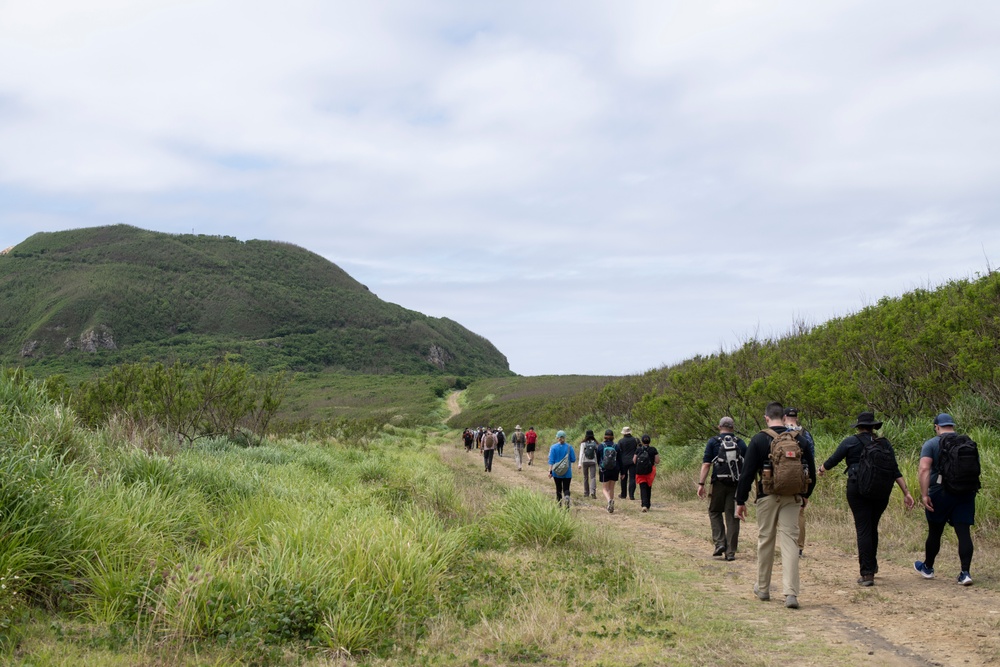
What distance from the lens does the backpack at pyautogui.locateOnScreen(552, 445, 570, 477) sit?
43.8 feet

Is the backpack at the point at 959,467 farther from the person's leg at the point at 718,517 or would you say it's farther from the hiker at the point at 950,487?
the person's leg at the point at 718,517

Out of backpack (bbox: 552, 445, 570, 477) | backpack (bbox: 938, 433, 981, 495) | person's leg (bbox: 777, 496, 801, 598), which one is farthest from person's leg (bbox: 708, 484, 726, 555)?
backpack (bbox: 552, 445, 570, 477)

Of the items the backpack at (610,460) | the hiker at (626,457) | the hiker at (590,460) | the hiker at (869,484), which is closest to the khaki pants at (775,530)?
the hiker at (869,484)

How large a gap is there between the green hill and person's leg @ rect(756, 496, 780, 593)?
107 m

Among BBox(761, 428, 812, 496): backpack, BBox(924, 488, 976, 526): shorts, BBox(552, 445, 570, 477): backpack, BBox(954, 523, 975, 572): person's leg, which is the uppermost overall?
BBox(761, 428, 812, 496): backpack

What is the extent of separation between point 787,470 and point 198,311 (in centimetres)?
14032

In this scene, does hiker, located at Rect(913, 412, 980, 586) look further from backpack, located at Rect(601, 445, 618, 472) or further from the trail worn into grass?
backpack, located at Rect(601, 445, 618, 472)

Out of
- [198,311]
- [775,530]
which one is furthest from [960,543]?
[198,311]

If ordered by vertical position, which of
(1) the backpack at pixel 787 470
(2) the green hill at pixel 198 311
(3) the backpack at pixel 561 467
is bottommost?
(3) the backpack at pixel 561 467

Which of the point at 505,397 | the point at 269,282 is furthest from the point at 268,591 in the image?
the point at 269,282

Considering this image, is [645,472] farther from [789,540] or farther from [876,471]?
[789,540]

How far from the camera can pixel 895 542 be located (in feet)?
29.6

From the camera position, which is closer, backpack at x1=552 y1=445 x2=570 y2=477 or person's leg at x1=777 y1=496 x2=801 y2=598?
person's leg at x1=777 y1=496 x2=801 y2=598

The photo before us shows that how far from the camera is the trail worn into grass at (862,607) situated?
5.19 meters
